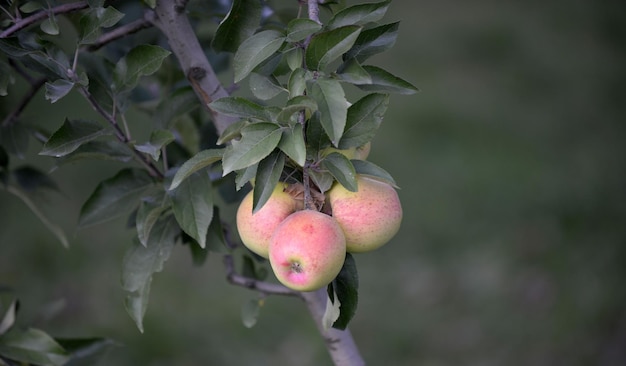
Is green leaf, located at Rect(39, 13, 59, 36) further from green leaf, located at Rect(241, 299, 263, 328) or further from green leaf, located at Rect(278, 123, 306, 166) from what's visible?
green leaf, located at Rect(241, 299, 263, 328)

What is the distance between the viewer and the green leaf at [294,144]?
0.74 meters

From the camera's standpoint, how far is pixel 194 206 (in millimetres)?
934

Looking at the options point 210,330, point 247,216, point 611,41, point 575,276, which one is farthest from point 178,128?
point 611,41

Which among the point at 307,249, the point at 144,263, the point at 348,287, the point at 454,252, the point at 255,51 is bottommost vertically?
the point at 454,252

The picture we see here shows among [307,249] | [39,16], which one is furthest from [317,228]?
[39,16]

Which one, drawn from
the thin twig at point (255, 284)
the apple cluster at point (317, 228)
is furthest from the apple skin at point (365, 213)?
the thin twig at point (255, 284)

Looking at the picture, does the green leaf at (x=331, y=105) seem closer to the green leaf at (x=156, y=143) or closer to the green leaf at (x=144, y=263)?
the green leaf at (x=156, y=143)

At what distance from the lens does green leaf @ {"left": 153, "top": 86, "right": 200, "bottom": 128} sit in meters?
1.07

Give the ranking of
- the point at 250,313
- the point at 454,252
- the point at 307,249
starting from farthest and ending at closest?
the point at 454,252 < the point at 250,313 < the point at 307,249

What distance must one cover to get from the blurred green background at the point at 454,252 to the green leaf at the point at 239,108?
5.25 ft

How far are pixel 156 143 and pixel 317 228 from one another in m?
0.29

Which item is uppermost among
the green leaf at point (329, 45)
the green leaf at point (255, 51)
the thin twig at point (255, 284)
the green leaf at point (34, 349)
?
the green leaf at point (329, 45)

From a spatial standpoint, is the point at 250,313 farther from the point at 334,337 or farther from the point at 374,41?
the point at 374,41

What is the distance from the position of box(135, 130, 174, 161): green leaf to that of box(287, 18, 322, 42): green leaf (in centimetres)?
22
